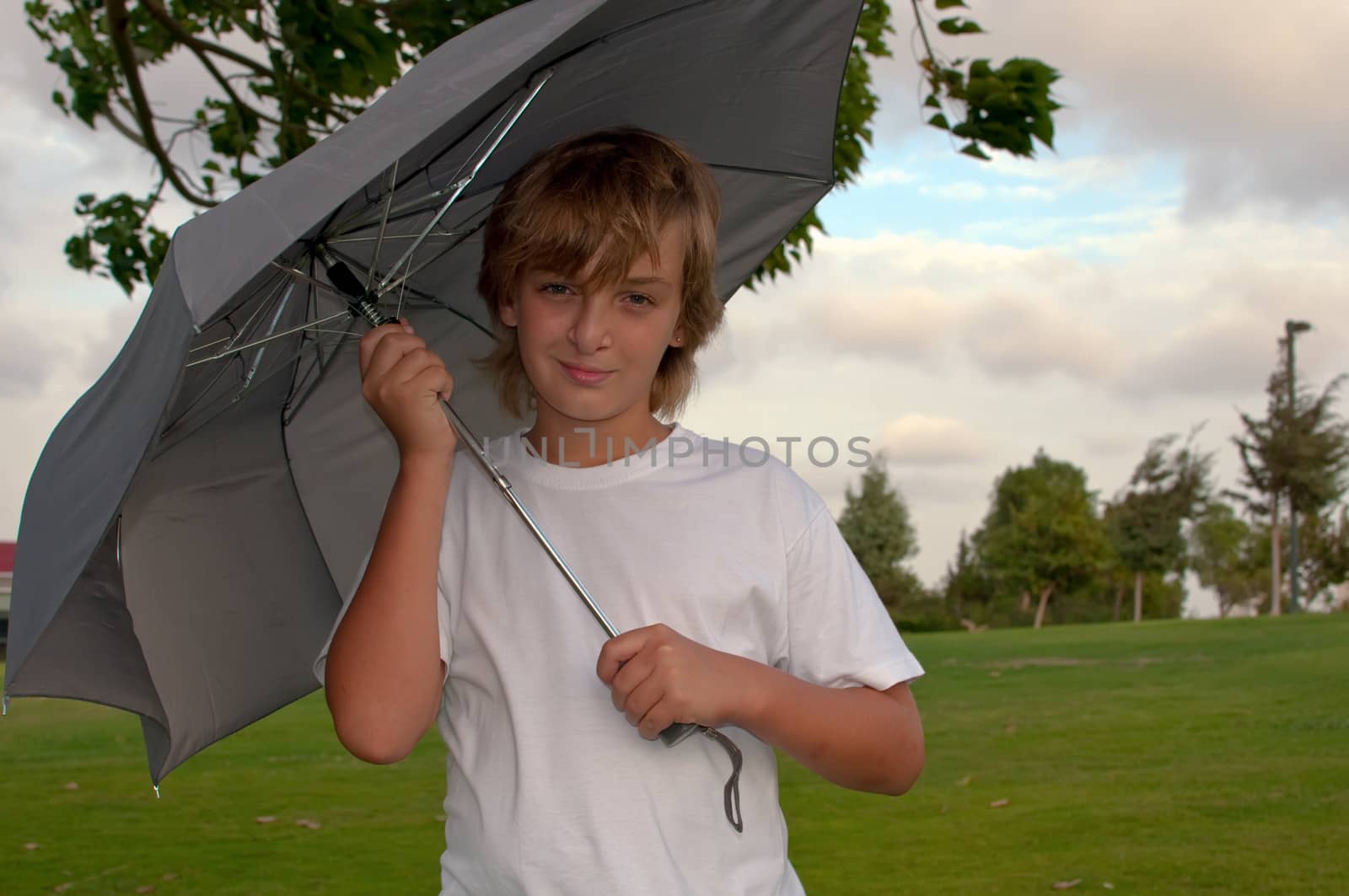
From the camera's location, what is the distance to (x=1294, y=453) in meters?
28.5

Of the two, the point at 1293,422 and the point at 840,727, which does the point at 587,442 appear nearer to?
the point at 840,727

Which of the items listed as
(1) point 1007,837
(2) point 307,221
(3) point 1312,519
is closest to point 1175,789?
(1) point 1007,837

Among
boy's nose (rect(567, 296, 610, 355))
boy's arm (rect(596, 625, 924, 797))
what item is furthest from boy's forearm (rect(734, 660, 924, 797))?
boy's nose (rect(567, 296, 610, 355))

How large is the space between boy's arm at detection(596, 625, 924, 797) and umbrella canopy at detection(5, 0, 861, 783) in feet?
2.42

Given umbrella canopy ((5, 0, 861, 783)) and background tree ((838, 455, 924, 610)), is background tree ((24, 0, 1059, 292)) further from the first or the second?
background tree ((838, 455, 924, 610))

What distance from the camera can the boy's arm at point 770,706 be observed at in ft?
5.88

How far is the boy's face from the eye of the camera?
208 centimetres

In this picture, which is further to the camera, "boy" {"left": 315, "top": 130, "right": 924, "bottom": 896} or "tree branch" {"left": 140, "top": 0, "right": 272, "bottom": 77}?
"tree branch" {"left": 140, "top": 0, "right": 272, "bottom": 77}

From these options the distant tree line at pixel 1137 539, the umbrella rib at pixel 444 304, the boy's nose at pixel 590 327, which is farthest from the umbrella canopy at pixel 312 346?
the distant tree line at pixel 1137 539

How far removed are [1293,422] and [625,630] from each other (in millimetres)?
30481

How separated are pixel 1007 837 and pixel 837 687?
500 cm

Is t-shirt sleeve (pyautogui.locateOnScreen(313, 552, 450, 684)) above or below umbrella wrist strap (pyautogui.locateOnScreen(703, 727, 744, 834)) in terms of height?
above

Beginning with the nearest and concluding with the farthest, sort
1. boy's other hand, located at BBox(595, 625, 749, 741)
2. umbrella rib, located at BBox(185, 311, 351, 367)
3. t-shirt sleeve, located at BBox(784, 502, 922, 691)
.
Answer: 1. boy's other hand, located at BBox(595, 625, 749, 741)
2. t-shirt sleeve, located at BBox(784, 502, 922, 691)
3. umbrella rib, located at BBox(185, 311, 351, 367)

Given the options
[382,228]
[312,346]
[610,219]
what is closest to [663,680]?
[610,219]
